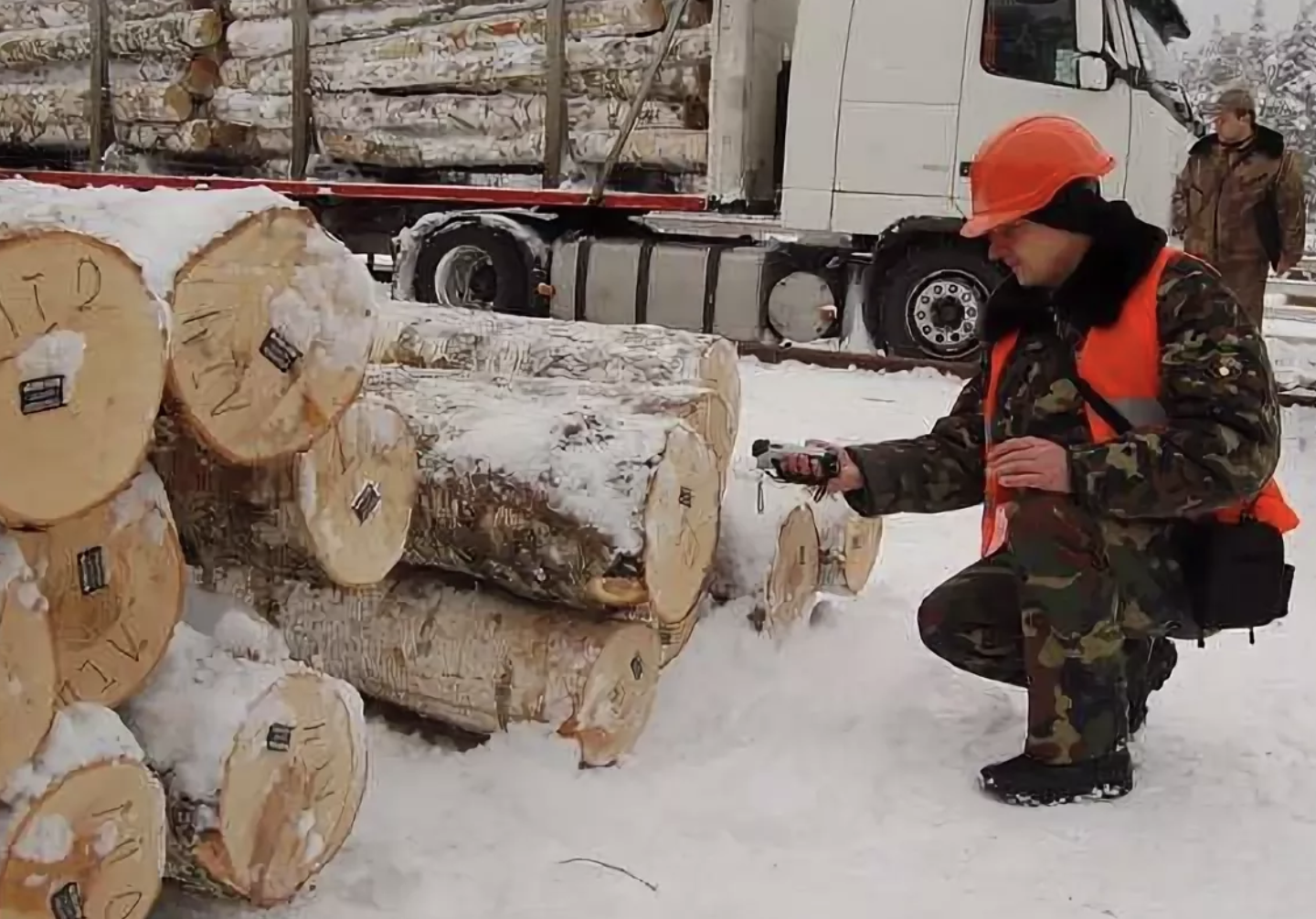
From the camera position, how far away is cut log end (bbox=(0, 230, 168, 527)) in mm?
2021

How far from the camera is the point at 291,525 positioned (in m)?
2.73

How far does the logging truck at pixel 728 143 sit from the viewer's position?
8.82 metres

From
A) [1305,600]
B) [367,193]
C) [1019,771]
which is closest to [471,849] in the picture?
[1019,771]

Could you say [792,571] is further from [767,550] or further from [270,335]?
[270,335]

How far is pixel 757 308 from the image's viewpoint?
9.40 m

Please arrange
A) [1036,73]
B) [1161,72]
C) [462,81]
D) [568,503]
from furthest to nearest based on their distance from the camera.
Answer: [462,81] → [1161,72] → [1036,73] → [568,503]

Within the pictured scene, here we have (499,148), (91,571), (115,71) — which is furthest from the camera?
(115,71)

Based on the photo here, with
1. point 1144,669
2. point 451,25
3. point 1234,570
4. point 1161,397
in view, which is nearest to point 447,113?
point 451,25

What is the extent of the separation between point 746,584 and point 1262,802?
138 centimetres

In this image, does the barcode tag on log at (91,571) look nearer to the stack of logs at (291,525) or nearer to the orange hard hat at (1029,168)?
the stack of logs at (291,525)

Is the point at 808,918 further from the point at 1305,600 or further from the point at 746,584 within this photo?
the point at 1305,600

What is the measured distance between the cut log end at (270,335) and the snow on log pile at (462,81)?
6.67 metres

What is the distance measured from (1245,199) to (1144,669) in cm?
444

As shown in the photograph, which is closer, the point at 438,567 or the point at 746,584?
the point at 438,567
